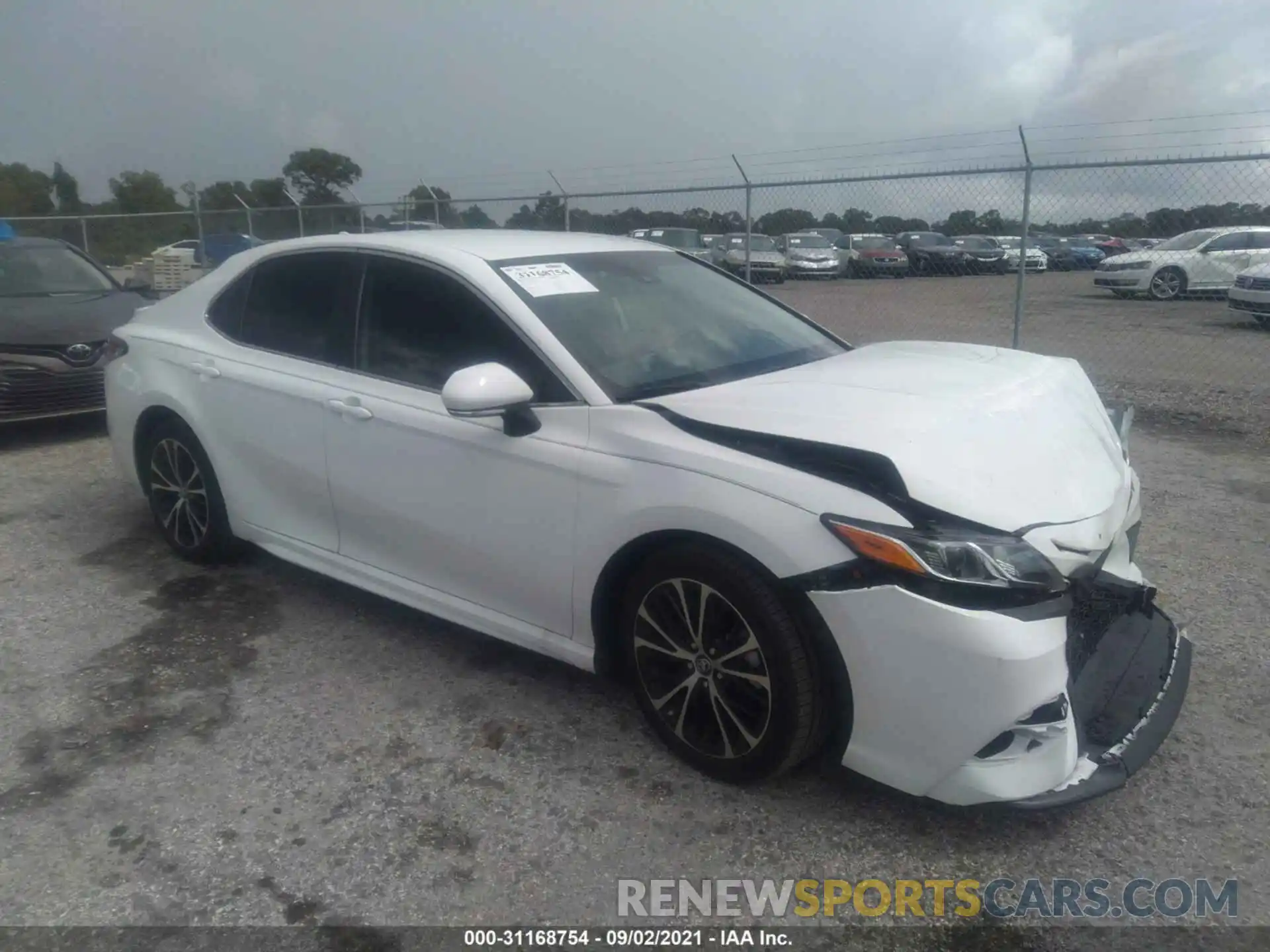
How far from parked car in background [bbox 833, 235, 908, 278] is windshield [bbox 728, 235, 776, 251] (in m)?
0.80

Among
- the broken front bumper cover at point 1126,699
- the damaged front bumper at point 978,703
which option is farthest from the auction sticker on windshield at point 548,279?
the broken front bumper cover at point 1126,699

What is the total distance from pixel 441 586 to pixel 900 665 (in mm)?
1737

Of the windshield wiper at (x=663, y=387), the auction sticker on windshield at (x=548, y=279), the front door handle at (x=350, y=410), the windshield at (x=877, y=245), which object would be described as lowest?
the front door handle at (x=350, y=410)

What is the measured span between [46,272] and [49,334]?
136 cm

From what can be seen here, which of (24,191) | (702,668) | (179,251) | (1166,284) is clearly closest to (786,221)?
(702,668)

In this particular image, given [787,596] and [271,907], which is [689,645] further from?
[271,907]

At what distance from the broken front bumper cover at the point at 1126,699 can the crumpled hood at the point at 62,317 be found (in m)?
6.88

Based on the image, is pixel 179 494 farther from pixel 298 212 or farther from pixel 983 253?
pixel 298 212

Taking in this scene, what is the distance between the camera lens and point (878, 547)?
98.3 inches

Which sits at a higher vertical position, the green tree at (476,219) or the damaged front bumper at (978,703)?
the green tree at (476,219)

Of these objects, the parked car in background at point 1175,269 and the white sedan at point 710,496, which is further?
the parked car in background at point 1175,269

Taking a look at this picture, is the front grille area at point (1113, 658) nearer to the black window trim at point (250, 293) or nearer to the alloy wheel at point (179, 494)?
the black window trim at point (250, 293)

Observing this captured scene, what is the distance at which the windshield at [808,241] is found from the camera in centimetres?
1224

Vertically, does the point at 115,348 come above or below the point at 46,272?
below
